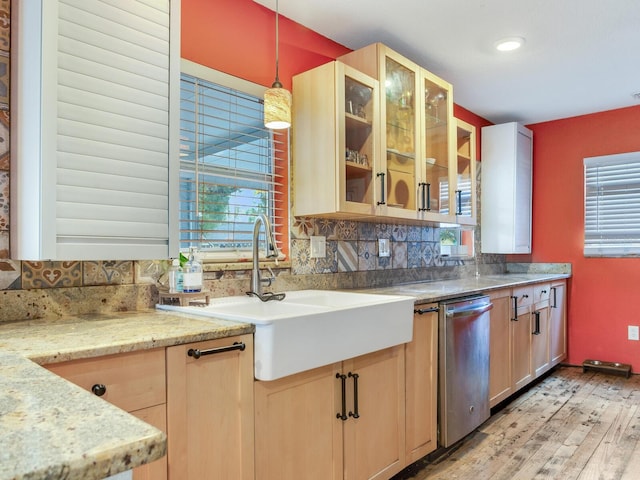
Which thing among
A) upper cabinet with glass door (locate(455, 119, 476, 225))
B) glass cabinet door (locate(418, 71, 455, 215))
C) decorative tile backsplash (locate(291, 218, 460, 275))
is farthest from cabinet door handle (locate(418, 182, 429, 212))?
upper cabinet with glass door (locate(455, 119, 476, 225))

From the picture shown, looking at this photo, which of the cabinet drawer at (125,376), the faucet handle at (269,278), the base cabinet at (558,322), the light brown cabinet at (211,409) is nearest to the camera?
the cabinet drawer at (125,376)

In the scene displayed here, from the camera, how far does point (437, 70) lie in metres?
3.13

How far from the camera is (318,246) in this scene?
2.49 m

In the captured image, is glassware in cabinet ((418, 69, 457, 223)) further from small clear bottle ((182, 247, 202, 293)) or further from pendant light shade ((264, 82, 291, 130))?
small clear bottle ((182, 247, 202, 293))

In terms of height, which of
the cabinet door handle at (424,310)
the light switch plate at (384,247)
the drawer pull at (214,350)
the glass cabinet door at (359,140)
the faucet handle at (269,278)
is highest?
the glass cabinet door at (359,140)

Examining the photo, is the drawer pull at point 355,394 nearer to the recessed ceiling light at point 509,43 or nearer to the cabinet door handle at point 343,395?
the cabinet door handle at point 343,395

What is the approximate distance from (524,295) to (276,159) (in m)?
2.11

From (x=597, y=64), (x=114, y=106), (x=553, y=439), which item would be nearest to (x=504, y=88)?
(x=597, y=64)

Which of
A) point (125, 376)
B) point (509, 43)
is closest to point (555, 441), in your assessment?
point (509, 43)

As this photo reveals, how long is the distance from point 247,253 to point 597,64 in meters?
2.65

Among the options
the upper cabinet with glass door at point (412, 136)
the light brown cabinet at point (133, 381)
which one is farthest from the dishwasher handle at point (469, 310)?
the light brown cabinet at point (133, 381)

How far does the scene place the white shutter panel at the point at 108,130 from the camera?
1.27 meters

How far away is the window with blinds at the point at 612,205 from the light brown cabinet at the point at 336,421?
116 inches

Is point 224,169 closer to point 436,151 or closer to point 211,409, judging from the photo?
point 211,409
